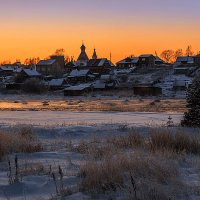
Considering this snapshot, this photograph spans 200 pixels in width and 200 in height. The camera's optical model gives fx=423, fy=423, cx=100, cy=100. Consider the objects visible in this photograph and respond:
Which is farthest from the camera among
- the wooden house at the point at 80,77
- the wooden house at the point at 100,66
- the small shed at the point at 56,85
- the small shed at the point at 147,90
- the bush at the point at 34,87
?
the wooden house at the point at 100,66

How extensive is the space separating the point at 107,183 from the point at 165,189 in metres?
0.90

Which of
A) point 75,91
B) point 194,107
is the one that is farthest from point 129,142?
point 75,91

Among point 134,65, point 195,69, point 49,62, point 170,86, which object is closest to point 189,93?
point 170,86

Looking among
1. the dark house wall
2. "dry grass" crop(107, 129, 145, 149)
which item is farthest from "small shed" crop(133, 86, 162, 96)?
"dry grass" crop(107, 129, 145, 149)

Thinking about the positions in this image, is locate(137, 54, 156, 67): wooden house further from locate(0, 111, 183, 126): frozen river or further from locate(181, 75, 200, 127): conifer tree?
locate(181, 75, 200, 127): conifer tree

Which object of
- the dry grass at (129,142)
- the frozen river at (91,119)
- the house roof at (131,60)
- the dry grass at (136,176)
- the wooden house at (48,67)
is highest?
the house roof at (131,60)

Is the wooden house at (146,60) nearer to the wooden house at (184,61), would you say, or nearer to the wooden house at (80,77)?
the wooden house at (184,61)

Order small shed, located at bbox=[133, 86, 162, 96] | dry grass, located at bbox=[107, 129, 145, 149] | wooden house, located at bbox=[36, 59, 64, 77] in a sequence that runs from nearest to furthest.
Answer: dry grass, located at bbox=[107, 129, 145, 149], small shed, located at bbox=[133, 86, 162, 96], wooden house, located at bbox=[36, 59, 64, 77]

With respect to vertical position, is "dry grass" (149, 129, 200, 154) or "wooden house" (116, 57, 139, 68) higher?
"wooden house" (116, 57, 139, 68)

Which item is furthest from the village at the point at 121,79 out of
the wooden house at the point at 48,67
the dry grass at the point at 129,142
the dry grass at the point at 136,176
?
the dry grass at the point at 136,176

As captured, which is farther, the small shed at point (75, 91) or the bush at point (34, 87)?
the bush at point (34, 87)

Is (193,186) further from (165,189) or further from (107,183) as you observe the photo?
(107,183)

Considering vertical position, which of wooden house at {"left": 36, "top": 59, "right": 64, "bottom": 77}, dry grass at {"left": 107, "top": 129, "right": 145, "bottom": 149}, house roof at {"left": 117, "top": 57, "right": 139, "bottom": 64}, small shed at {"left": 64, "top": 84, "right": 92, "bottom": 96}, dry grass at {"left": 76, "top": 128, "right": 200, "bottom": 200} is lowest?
small shed at {"left": 64, "top": 84, "right": 92, "bottom": 96}

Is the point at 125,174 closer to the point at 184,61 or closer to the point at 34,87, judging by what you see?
the point at 34,87
